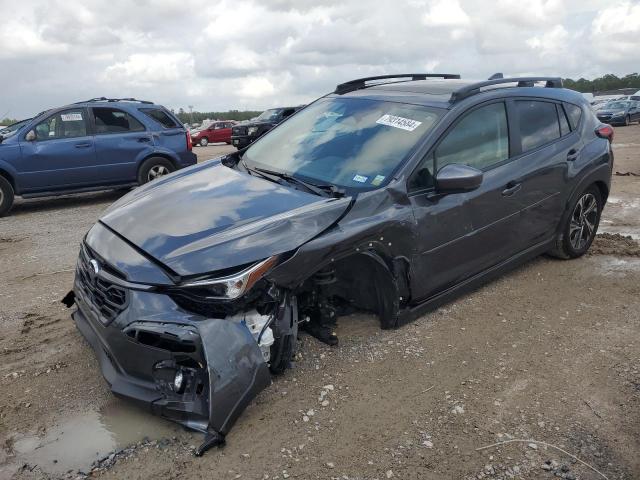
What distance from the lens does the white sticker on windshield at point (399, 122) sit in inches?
153

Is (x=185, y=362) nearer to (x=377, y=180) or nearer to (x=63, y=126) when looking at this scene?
(x=377, y=180)

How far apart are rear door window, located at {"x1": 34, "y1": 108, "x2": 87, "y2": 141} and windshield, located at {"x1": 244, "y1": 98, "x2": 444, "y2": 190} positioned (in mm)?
5851

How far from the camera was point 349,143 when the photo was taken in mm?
3949

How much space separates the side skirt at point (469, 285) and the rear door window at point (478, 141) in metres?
0.85

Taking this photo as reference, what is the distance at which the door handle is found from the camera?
4.20 m

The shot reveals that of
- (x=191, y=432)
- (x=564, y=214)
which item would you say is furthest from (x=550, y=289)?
(x=191, y=432)

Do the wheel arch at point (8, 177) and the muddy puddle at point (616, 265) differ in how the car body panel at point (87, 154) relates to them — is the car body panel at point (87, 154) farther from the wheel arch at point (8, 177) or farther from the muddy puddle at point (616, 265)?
the muddy puddle at point (616, 265)

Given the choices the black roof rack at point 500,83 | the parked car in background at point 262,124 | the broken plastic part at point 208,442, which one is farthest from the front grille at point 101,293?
the parked car in background at point 262,124

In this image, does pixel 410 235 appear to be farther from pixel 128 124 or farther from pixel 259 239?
pixel 128 124

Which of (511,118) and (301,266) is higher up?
(511,118)

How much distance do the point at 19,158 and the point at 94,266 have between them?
22.2 feet

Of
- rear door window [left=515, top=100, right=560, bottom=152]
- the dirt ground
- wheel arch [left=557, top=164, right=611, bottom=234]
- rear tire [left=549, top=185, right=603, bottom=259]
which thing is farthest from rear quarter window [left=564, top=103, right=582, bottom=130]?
the dirt ground

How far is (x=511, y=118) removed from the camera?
14.4 feet

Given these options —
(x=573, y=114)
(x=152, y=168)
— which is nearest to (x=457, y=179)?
(x=573, y=114)
